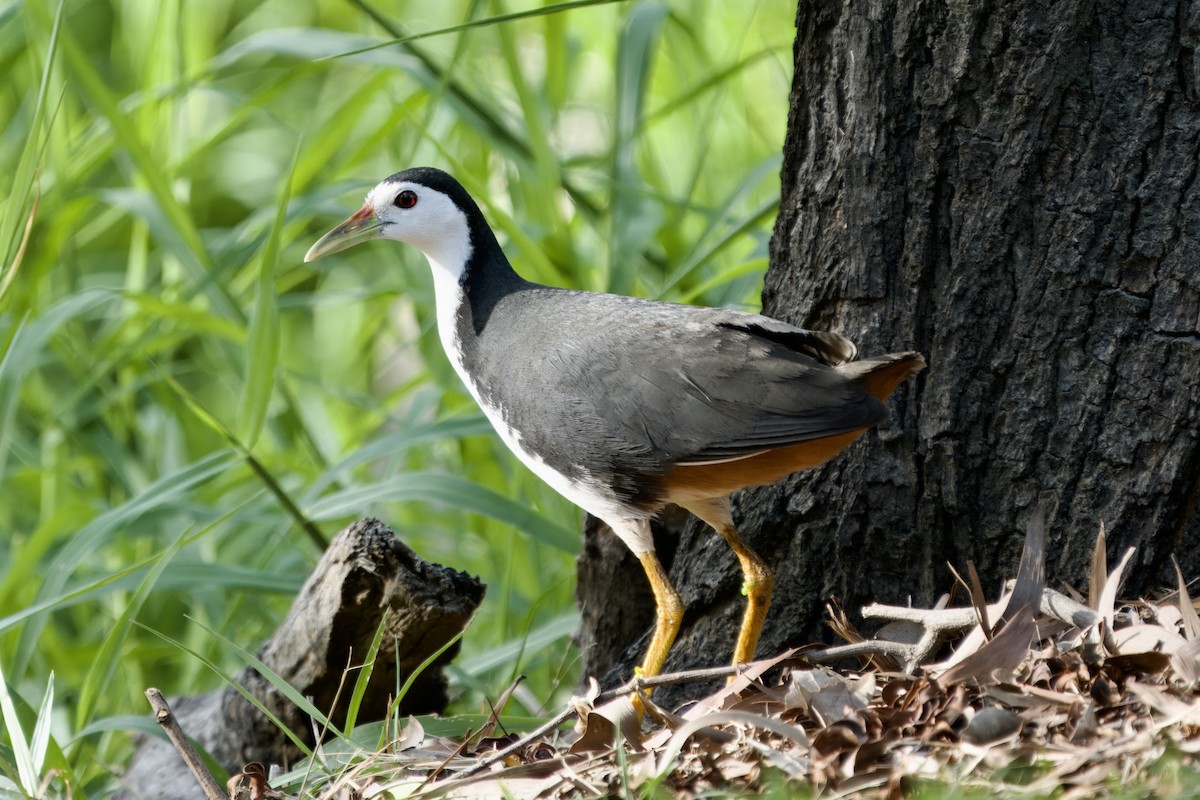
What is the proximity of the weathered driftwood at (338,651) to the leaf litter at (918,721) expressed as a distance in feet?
1.21

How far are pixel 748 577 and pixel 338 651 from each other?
1.06 meters

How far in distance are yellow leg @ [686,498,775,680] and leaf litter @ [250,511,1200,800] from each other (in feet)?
0.73

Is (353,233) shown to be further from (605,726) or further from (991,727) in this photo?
(991,727)

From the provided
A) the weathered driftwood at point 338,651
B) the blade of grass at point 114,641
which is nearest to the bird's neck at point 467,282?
the weathered driftwood at point 338,651

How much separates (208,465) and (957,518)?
197cm

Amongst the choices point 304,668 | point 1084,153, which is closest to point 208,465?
point 304,668

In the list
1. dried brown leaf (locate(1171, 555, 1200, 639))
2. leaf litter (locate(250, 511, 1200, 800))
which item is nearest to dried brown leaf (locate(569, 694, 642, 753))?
leaf litter (locate(250, 511, 1200, 800))

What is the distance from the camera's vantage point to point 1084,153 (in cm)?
263

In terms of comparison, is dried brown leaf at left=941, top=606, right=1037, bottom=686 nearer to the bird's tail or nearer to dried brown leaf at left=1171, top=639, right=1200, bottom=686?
dried brown leaf at left=1171, top=639, right=1200, bottom=686

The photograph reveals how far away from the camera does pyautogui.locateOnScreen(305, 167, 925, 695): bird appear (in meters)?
2.65

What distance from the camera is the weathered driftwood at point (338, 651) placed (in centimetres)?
301

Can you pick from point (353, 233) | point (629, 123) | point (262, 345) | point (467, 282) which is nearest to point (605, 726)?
point (467, 282)

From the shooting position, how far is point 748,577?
116 inches

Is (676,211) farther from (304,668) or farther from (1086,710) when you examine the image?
(1086,710)
